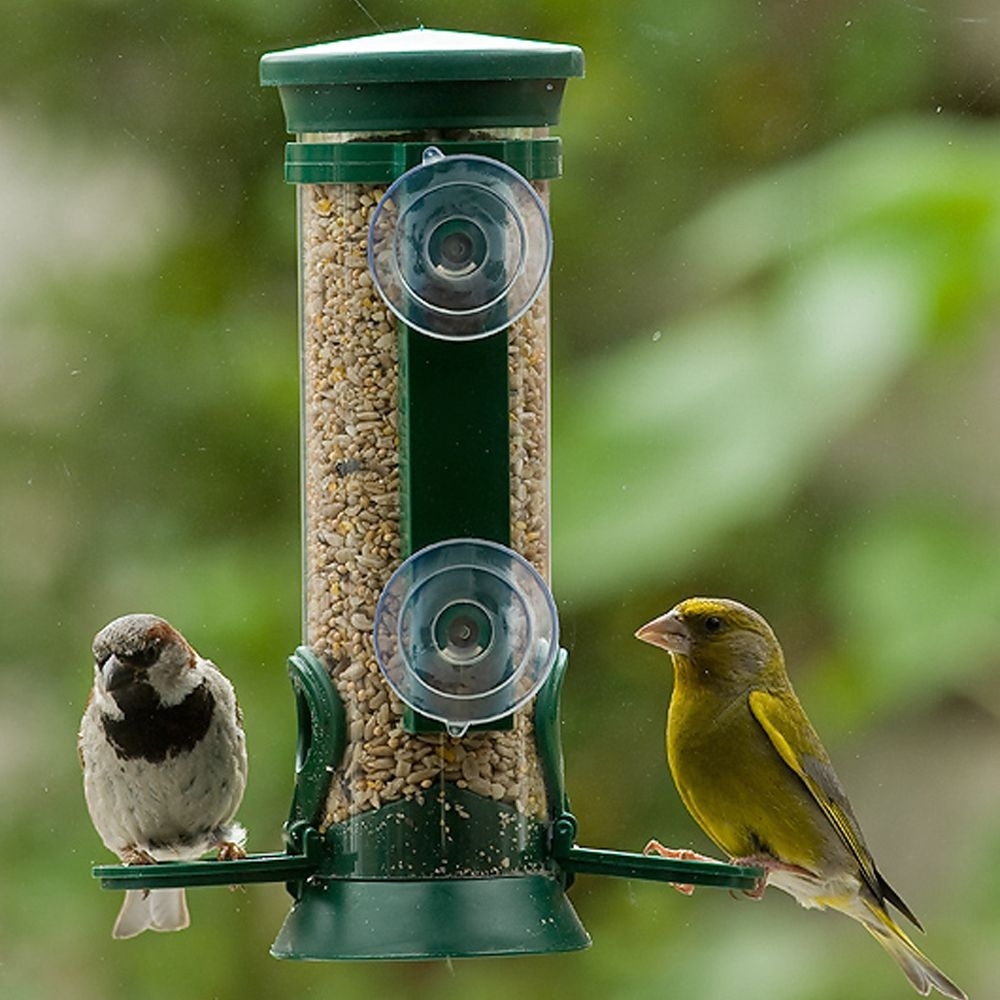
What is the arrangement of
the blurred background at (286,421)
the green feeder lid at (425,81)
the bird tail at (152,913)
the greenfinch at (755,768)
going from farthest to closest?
1. the blurred background at (286,421)
2. the bird tail at (152,913)
3. the greenfinch at (755,768)
4. the green feeder lid at (425,81)

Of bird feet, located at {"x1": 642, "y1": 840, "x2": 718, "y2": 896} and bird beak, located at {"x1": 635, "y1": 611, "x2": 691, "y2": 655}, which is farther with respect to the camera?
bird beak, located at {"x1": 635, "y1": 611, "x2": 691, "y2": 655}

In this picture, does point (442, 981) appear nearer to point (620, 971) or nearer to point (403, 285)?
point (620, 971)

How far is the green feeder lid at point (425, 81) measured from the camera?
3.02 metres

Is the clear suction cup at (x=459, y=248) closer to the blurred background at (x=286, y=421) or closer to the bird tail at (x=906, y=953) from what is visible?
the bird tail at (x=906, y=953)

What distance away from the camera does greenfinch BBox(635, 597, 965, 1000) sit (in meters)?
3.47

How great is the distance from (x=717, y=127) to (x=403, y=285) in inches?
77.6

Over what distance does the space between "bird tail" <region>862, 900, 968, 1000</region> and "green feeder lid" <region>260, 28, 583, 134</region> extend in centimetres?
125

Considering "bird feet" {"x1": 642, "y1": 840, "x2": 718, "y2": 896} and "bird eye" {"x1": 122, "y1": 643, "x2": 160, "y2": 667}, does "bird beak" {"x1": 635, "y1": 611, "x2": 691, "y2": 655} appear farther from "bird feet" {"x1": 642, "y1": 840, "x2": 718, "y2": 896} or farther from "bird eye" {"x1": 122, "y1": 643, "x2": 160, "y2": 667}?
"bird eye" {"x1": 122, "y1": 643, "x2": 160, "y2": 667}

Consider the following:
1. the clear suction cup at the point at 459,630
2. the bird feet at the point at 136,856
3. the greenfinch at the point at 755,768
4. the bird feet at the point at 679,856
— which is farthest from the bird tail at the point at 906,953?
the bird feet at the point at 136,856

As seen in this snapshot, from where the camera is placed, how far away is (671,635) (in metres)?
3.52

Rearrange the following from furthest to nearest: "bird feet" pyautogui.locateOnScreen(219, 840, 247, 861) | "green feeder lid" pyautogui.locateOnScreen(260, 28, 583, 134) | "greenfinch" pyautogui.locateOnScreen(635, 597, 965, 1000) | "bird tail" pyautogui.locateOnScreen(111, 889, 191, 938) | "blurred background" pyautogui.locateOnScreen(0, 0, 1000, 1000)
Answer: "blurred background" pyautogui.locateOnScreen(0, 0, 1000, 1000) < "bird tail" pyautogui.locateOnScreen(111, 889, 191, 938) < "greenfinch" pyautogui.locateOnScreen(635, 597, 965, 1000) < "bird feet" pyautogui.locateOnScreen(219, 840, 247, 861) < "green feeder lid" pyautogui.locateOnScreen(260, 28, 583, 134)

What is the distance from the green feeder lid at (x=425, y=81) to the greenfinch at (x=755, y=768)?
793 mm

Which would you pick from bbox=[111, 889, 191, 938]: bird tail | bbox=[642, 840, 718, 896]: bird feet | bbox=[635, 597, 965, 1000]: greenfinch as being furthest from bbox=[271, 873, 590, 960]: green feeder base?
bbox=[111, 889, 191, 938]: bird tail

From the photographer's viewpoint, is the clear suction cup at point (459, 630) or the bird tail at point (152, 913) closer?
the clear suction cup at point (459, 630)
